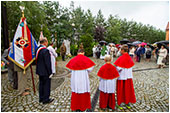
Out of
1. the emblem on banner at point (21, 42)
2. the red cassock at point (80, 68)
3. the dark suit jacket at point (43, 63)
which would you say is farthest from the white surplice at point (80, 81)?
the emblem on banner at point (21, 42)

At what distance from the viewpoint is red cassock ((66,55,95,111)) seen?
105 inches

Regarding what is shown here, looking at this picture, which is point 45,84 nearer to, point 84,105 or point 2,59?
point 84,105

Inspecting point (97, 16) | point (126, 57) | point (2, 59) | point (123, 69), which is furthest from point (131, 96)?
point (97, 16)

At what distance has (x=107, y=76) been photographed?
2.71 meters

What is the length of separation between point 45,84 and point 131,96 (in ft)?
9.07

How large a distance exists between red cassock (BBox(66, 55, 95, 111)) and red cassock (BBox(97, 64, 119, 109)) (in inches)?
13.6

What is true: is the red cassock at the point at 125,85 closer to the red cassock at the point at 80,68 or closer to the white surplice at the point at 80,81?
the red cassock at the point at 80,68

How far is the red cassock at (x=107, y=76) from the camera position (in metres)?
2.72

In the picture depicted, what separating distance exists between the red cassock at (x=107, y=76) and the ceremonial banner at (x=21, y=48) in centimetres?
271

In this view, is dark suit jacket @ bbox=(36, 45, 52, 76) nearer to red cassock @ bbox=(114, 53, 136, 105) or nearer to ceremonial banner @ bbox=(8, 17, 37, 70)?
ceremonial banner @ bbox=(8, 17, 37, 70)

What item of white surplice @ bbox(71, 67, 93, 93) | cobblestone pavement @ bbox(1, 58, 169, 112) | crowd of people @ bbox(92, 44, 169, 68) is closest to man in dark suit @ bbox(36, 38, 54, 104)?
cobblestone pavement @ bbox(1, 58, 169, 112)

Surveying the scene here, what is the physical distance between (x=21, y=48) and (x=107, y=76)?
3137mm

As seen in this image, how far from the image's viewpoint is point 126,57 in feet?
9.71

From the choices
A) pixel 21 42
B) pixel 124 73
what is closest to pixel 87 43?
pixel 21 42
